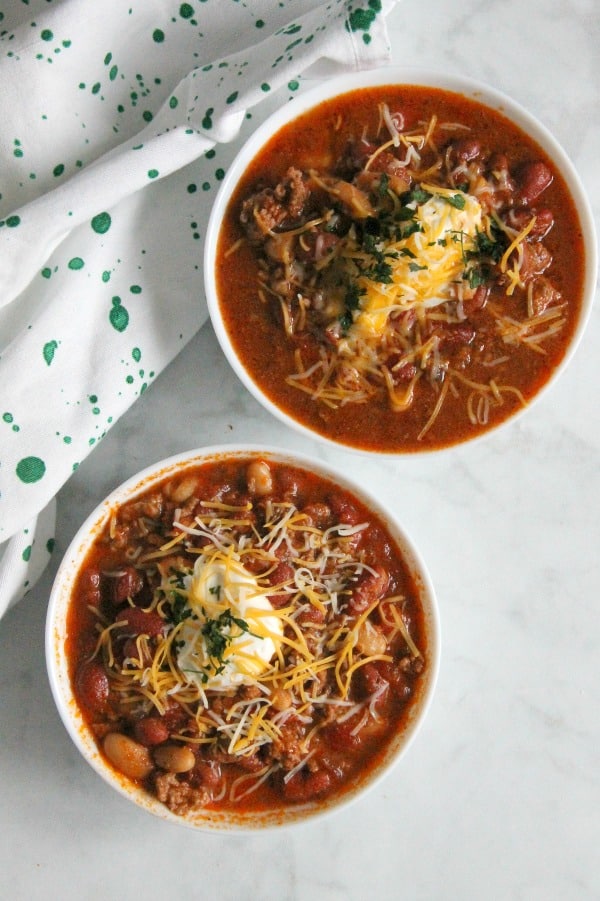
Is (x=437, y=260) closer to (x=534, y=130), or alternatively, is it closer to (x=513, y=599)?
(x=534, y=130)

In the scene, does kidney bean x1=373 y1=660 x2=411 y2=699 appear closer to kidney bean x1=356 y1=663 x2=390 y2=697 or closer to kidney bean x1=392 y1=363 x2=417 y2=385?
kidney bean x1=356 y1=663 x2=390 y2=697

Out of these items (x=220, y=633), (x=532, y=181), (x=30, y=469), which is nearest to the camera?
(x=220, y=633)

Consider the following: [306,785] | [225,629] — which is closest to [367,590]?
[225,629]

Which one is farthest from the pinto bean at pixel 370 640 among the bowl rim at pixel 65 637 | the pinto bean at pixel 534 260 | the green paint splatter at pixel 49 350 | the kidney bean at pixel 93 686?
the green paint splatter at pixel 49 350

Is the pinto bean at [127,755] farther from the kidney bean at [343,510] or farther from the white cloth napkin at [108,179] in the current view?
the kidney bean at [343,510]

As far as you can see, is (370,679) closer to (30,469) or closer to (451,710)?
(451,710)

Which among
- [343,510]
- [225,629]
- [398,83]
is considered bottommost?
[225,629]

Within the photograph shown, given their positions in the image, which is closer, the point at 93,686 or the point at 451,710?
the point at 93,686
